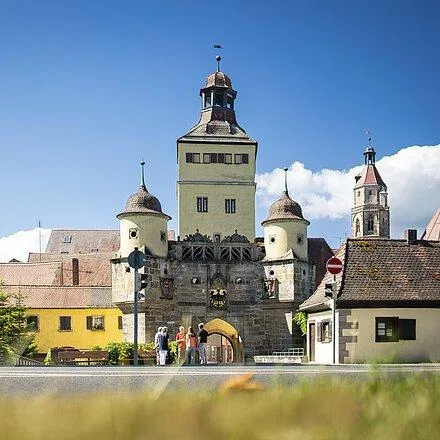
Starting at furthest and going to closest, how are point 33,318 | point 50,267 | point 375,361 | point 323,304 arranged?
point 50,267 → point 33,318 → point 323,304 → point 375,361

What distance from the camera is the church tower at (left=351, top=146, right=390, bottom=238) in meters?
119

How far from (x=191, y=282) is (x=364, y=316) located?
31.3m

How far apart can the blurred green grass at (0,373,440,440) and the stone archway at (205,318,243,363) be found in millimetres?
55619

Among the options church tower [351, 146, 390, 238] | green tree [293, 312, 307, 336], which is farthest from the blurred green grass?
church tower [351, 146, 390, 238]

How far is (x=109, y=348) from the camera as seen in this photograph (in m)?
42.2

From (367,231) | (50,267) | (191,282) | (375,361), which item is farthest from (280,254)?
(367,231)

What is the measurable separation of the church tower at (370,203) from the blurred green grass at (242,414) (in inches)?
4581

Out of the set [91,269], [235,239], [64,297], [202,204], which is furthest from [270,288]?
[91,269]

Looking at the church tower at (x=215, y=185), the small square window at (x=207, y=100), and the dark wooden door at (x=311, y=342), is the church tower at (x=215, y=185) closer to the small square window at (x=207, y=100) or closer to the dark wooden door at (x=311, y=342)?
the small square window at (x=207, y=100)

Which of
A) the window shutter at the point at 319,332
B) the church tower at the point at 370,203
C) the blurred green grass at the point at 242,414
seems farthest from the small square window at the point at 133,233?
the church tower at the point at 370,203

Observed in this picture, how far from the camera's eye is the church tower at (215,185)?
66.8m

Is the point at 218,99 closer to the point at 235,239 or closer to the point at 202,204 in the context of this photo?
the point at 202,204

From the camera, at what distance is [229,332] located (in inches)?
2466

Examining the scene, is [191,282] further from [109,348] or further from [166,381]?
[166,381]
